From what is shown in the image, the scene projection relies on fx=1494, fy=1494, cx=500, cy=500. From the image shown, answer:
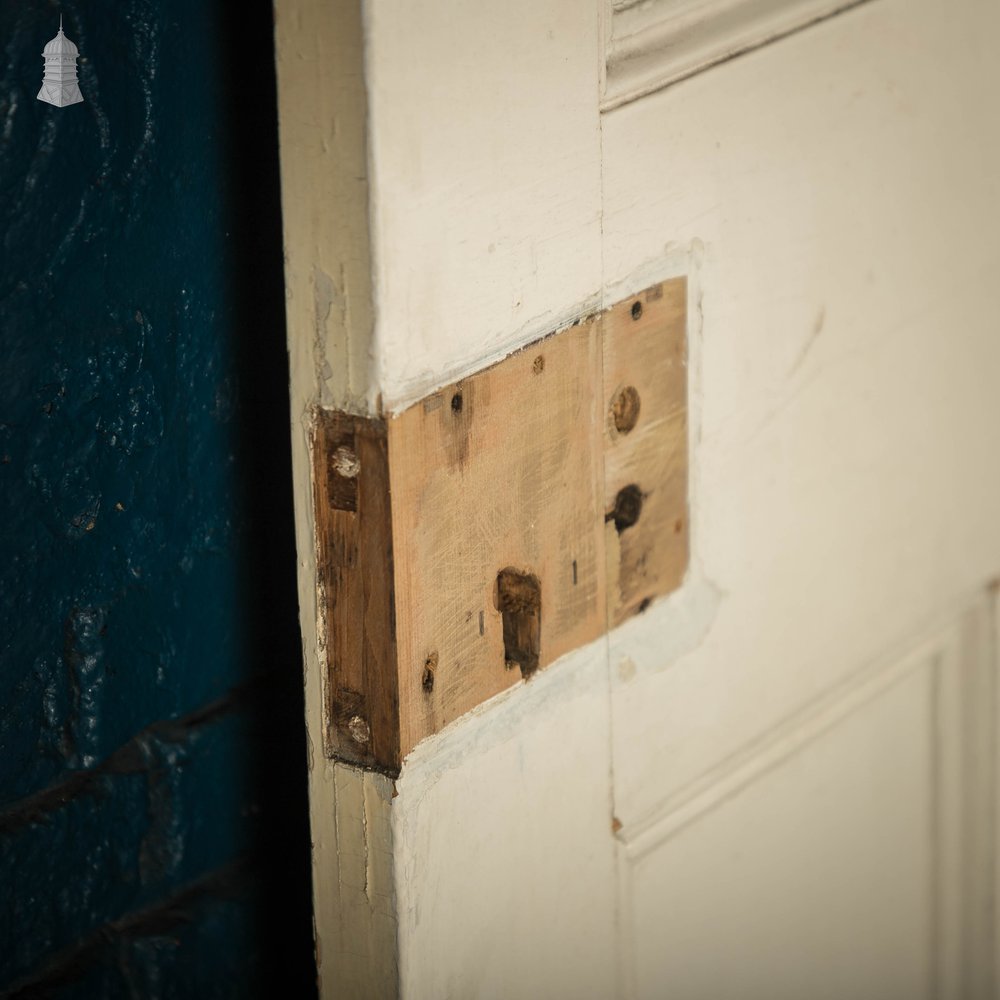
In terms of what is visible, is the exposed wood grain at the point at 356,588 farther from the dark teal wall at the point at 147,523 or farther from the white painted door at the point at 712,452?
the dark teal wall at the point at 147,523

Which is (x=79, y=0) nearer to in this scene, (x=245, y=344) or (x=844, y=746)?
(x=245, y=344)

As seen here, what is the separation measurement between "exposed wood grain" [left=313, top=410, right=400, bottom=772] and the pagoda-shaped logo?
231mm

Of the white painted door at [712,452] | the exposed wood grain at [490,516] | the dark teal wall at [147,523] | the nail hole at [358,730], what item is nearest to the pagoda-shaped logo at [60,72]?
the dark teal wall at [147,523]

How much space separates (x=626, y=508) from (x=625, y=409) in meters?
0.06

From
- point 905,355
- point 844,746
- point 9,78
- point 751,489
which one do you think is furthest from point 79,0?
point 844,746

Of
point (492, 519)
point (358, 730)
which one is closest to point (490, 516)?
point (492, 519)

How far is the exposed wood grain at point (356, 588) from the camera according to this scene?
2.39 ft

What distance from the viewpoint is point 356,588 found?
75 cm

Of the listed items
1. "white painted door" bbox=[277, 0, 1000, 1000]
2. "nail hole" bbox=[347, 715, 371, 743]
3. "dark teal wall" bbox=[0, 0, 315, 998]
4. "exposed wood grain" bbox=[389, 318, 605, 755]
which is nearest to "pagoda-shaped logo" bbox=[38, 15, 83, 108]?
"dark teal wall" bbox=[0, 0, 315, 998]

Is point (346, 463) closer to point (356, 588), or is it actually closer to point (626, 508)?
point (356, 588)

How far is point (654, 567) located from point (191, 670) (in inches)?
11.9

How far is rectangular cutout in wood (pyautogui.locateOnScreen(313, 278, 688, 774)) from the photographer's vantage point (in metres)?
0.74

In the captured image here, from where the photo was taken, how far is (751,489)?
3.32 feet

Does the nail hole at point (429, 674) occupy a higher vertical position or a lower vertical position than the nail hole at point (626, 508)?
lower
